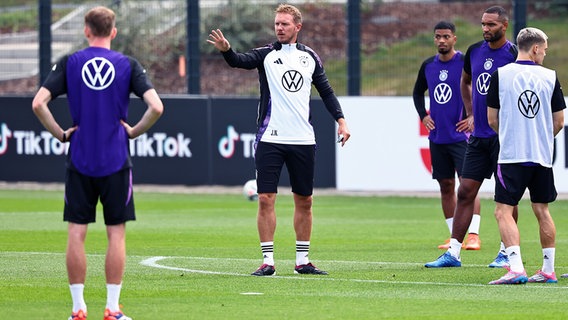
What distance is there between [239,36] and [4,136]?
4890 millimetres

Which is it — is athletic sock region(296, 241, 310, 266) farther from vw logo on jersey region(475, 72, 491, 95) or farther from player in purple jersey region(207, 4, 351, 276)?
vw logo on jersey region(475, 72, 491, 95)

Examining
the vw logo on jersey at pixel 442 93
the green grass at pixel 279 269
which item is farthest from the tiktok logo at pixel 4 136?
the vw logo on jersey at pixel 442 93

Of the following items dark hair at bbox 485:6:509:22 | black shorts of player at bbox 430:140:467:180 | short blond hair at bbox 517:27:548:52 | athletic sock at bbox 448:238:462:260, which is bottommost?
athletic sock at bbox 448:238:462:260

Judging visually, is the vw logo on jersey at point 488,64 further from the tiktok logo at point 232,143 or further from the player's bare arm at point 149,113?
the tiktok logo at point 232,143

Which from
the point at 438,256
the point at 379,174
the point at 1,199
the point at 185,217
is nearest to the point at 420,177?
the point at 379,174

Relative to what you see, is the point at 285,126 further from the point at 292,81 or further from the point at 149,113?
the point at 149,113

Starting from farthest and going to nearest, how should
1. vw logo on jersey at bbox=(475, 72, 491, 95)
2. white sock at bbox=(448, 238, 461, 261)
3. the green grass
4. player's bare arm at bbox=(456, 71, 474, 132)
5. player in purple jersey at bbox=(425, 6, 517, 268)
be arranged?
player's bare arm at bbox=(456, 71, 474, 132) < white sock at bbox=(448, 238, 461, 261) < vw logo on jersey at bbox=(475, 72, 491, 95) < player in purple jersey at bbox=(425, 6, 517, 268) < the green grass

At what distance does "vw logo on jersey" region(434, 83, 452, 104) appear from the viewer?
13.8 metres

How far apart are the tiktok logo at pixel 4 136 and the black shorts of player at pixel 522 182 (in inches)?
586

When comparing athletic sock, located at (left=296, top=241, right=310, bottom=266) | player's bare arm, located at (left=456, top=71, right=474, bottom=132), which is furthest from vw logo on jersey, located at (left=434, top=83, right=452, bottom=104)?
athletic sock, located at (left=296, top=241, right=310, bottom=266)

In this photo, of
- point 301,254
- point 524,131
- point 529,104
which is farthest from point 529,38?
point 301,254

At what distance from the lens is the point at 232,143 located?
2277 cm

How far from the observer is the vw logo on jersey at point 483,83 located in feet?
38.4

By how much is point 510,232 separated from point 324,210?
8612mm
